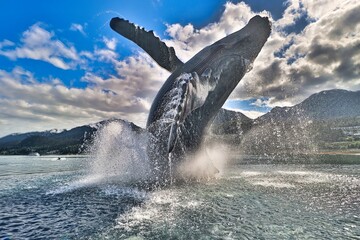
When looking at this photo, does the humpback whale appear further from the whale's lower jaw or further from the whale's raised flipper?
the whale's raised flipper

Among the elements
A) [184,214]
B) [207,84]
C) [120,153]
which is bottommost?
[184,214]

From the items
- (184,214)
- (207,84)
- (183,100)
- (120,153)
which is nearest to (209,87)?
(207,84)

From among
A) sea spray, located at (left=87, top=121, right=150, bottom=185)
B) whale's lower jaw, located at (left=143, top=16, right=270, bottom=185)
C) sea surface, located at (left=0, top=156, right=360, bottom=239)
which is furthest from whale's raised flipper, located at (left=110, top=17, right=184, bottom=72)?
sea surface, located at (left=0, top=156, right=360, bottom=239)

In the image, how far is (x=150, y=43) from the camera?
1691 centimetres

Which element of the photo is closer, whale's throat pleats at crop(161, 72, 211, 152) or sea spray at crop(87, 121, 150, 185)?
whale's throat pleats at crop(161, 72, 211, 152)

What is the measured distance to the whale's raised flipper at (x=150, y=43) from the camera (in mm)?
16828

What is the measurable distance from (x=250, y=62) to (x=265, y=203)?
833cm

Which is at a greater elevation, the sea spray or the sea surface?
the sea spray

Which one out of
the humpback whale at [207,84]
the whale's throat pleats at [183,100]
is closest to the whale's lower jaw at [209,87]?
the humpback whale at [207,84]

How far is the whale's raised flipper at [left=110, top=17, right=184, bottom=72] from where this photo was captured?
663 inches

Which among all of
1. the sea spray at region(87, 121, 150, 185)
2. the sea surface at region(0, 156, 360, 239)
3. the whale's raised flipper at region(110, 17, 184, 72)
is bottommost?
the sea surface at region(0, 156, 360, 239)

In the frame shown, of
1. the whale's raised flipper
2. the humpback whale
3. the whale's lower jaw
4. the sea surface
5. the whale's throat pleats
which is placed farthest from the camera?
the whale's raised flipper

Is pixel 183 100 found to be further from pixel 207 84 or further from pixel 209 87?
pixel 209 87

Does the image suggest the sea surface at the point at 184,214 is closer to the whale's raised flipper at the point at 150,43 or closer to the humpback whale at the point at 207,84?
the humpback whale at the point at 207,84
